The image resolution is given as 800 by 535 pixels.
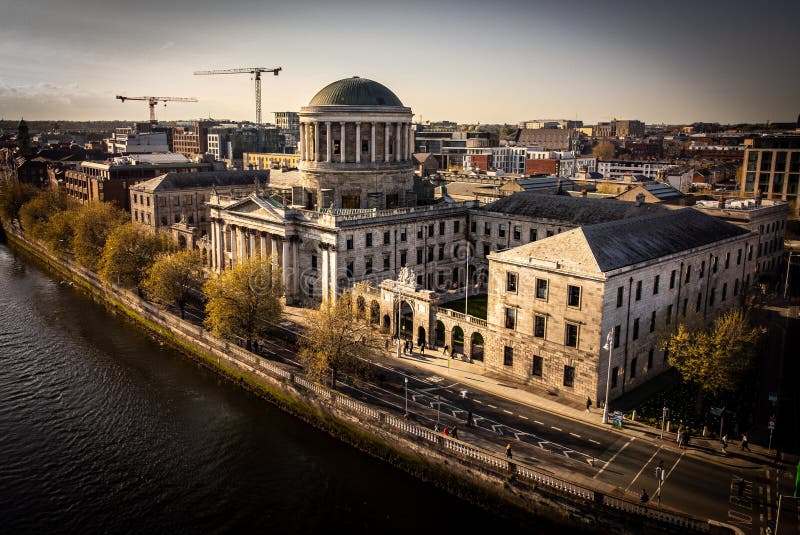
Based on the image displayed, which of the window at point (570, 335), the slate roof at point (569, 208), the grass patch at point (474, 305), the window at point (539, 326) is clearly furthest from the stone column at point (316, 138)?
the window at point (570, 335)

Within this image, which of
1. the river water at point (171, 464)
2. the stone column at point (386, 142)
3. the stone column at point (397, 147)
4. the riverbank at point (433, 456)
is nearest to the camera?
the riverbank at point (433, 456)

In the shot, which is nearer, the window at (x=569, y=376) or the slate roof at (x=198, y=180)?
the window at (x=569, y=376)

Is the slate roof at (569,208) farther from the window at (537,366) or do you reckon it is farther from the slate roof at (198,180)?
the slate roof at (198,180)

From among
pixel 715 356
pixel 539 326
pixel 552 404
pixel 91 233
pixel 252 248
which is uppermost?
pixel 91 233

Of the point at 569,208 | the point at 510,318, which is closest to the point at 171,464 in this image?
the point at 510,318

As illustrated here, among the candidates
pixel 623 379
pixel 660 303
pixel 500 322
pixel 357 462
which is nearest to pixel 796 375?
pixel 660 303

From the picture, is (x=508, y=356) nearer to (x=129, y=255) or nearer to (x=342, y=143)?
(x=342, y=143)

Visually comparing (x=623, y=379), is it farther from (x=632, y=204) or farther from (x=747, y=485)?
(x=632, y=204)

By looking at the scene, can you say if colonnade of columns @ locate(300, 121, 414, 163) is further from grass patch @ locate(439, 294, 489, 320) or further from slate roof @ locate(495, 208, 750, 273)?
slate roof @ locate(495, 208, 750, 273)
